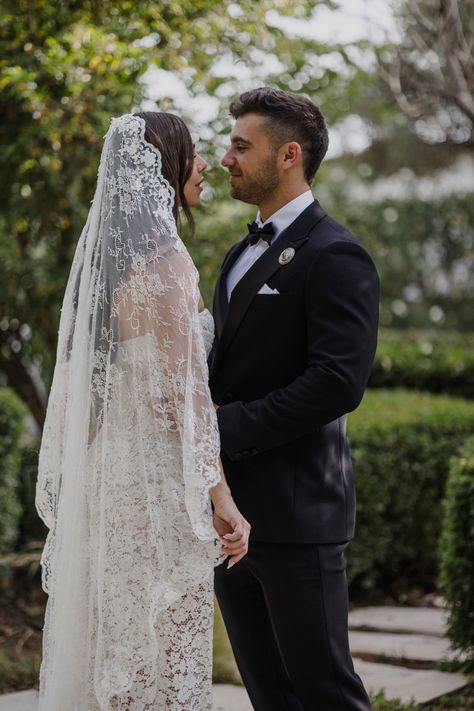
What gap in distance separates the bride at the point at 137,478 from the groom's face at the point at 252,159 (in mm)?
230

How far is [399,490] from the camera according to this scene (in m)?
6.04

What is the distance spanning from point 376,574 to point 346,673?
3.54 meters

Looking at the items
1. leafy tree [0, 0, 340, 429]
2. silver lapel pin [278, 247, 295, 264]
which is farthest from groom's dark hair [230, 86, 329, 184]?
leafy tree [0, 0, 340, 429]

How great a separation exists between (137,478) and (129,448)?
79 millimetres

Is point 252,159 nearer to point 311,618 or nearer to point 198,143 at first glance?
point 311,618

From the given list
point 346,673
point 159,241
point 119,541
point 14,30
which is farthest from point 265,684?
point 14,30

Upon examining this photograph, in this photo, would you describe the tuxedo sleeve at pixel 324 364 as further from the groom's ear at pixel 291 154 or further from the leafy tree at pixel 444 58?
the leafy tree at pixel 444 58

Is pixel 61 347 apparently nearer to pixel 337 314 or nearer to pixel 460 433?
pixel 337 314

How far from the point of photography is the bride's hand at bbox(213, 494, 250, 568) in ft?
7.86

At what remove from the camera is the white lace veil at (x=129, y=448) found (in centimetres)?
241

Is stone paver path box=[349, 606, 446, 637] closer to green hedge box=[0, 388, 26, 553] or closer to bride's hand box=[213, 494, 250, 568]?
green hedge box=[0, 388, 26, 553]

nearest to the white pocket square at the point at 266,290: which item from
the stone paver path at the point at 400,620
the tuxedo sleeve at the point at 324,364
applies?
the tuxedo sleeve at the point at 324,364

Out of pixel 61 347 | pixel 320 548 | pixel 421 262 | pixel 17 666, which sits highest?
pixel 61 347

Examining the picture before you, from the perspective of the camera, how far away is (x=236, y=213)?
209 inches
